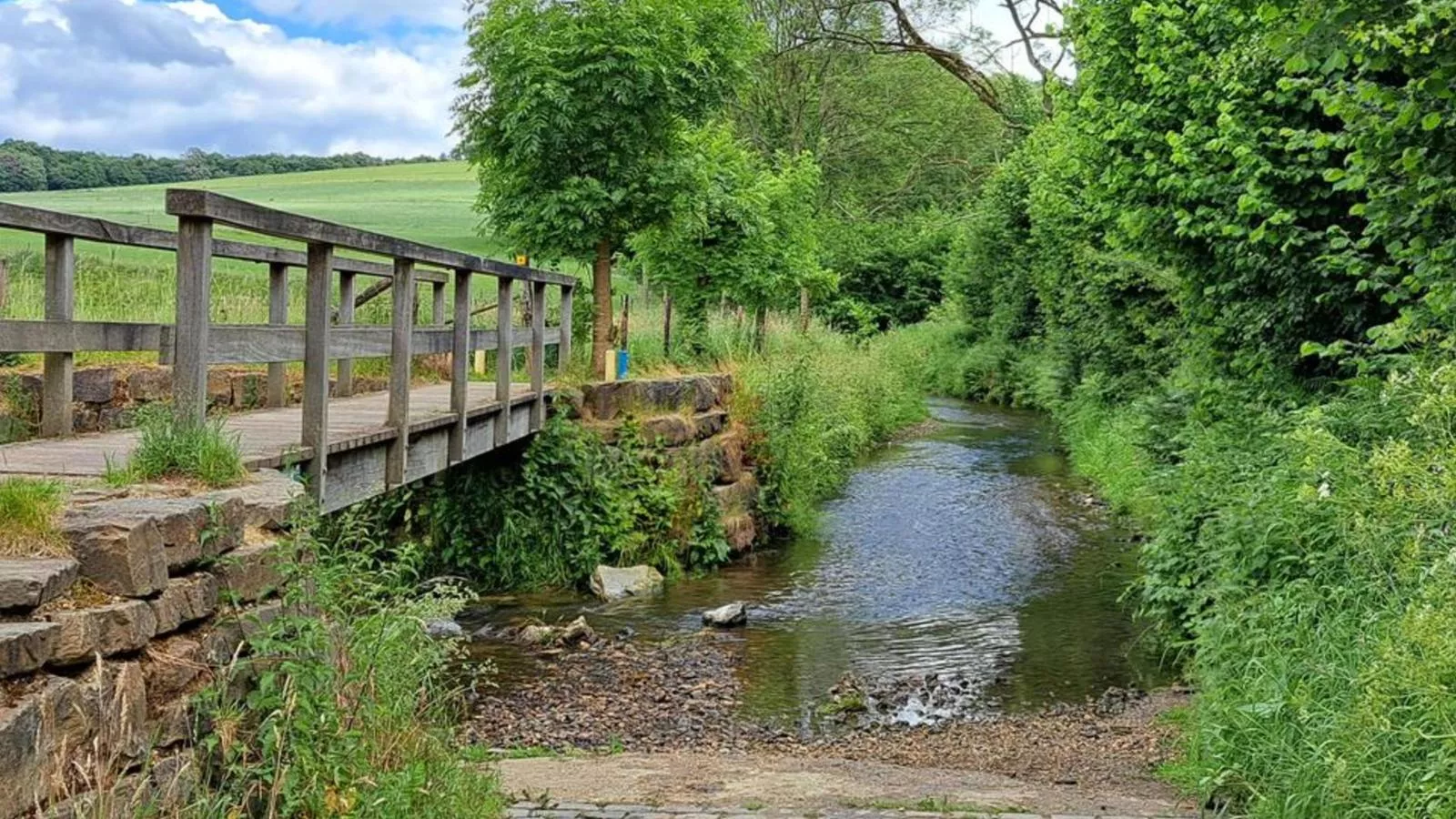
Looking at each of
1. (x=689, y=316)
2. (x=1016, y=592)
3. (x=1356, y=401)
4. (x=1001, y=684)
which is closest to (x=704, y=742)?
(x=1001, y=684)

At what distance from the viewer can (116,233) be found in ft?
23.3

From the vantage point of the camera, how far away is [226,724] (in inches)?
152

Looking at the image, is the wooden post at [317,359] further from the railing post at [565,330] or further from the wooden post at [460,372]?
the railing post at [565,330]

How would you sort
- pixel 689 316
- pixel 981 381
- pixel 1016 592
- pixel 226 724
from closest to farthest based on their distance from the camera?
pixel 226 724, pixel 1016 592, pixel 689 316, pixel 981 381

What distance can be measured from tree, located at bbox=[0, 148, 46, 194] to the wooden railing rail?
3910 centimetres

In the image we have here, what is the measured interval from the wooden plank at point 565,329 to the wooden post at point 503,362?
2675 mm

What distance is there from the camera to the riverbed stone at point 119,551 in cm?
378

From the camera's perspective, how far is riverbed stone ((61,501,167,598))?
3.78m

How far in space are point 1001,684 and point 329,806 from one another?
21.4 ft

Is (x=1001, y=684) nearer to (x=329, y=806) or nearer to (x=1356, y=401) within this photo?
(x=1356, y=401)

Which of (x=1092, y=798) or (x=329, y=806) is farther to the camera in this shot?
(x=1092, y=798)

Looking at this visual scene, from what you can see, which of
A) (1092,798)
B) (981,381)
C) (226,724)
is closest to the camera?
(226,724)

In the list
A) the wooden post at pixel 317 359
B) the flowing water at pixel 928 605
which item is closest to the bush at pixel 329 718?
the wooden post at pixel 317 359

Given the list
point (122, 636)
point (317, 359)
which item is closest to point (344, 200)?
point (317, 359)
